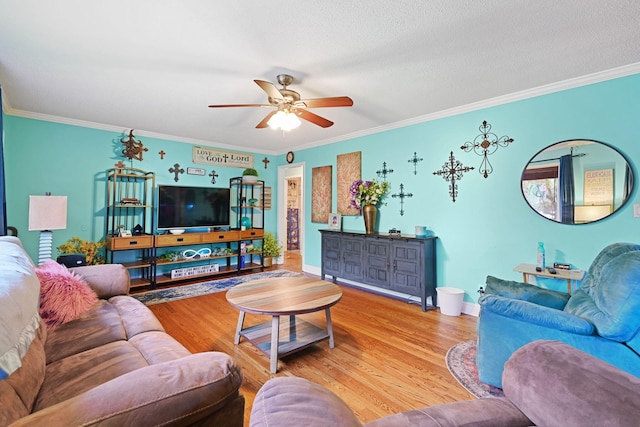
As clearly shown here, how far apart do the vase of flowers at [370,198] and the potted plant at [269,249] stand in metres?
2.24

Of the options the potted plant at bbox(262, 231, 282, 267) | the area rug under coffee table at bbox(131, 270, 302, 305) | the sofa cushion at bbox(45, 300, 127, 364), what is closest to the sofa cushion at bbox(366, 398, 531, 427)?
the sofa cushion at bbox(45, 300, 127, 364)

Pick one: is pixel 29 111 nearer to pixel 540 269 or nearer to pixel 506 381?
pixel 506 381

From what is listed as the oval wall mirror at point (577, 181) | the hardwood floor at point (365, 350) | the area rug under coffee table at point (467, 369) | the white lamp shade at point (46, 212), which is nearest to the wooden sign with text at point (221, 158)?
the white lamp shade at point (46, 212)

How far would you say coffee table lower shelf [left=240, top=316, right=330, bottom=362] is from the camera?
229 centimetres

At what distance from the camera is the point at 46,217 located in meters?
3.32

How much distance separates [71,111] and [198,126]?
4.87 ft

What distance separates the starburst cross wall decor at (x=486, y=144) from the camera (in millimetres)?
3166

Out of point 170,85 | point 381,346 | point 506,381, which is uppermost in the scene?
point 170,85

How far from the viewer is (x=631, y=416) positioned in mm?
775

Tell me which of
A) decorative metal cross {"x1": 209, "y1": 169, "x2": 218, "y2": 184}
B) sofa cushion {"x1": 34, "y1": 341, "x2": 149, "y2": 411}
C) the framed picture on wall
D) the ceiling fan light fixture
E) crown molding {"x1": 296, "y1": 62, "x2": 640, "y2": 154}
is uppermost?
crown molding {"x1": 296, "y1": 62, "x2": 640, "y2": 154}

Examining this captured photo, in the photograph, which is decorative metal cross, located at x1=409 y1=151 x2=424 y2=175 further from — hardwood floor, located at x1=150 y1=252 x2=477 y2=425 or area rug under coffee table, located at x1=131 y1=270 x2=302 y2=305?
area rug under coffee table, located at x1=131 y1=270 x2=302 y2=305

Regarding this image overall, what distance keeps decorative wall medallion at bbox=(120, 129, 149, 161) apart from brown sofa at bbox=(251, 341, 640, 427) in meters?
4.76

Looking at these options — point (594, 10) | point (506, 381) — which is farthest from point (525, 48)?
point (506, 381)

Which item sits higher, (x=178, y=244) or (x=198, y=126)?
(x=198, y=126)
